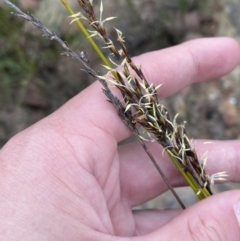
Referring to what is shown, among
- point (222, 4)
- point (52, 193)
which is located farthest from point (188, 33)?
point (52, 193)

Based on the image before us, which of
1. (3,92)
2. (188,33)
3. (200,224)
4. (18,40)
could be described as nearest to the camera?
(200,224)

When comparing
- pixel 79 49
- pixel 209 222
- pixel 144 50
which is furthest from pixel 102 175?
pixel 144 50

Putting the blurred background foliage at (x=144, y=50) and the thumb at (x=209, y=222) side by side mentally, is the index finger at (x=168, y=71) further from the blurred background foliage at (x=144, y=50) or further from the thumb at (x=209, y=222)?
the blurred background foliage at (x=144, y=50)

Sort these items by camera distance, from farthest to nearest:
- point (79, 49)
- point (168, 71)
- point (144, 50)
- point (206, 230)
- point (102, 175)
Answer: point (144, 50), point (79, 49), point (168, 71), point (102, 175), point (206, 230)

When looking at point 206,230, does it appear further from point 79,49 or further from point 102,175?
point 79,49

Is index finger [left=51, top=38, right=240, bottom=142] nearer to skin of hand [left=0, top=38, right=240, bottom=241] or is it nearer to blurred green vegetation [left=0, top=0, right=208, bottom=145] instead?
skin of hand [left=0, top=38, right=240, bottom=241]

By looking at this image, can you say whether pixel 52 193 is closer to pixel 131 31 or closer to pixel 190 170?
pixel 190 170

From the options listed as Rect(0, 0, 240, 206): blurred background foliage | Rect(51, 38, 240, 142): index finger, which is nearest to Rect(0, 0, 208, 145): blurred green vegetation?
Rect(0, 0, 240, 206): blurred background foliage
